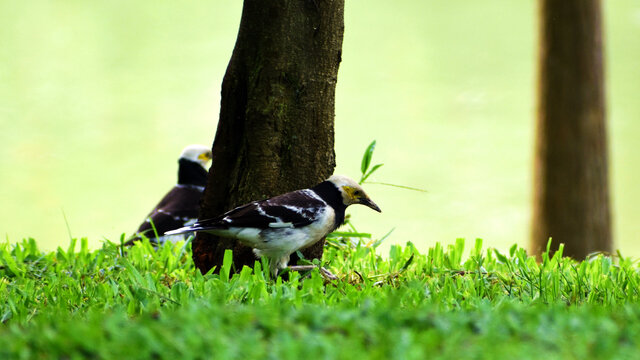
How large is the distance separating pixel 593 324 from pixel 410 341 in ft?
2.61

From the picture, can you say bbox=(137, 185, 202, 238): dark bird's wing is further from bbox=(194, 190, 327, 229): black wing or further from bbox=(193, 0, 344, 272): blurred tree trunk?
bbox=(194, 190, 327, 229): black wing

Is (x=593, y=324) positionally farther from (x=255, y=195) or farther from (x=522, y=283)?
(x=255, y=195)

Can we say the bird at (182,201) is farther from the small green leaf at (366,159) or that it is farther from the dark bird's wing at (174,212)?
the small green leaf at (366,159)

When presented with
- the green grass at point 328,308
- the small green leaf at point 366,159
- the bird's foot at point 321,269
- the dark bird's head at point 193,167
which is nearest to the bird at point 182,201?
the dark bird's head at point 193,167

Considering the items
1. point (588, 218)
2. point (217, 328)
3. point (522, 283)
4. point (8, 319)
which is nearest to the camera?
point (217, 328)

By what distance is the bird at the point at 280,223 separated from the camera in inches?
176

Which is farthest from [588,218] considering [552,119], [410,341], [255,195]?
[410,341]

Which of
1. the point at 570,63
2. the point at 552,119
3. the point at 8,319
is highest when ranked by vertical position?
the point at 570,63

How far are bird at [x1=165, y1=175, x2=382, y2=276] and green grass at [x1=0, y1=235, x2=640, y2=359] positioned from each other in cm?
22

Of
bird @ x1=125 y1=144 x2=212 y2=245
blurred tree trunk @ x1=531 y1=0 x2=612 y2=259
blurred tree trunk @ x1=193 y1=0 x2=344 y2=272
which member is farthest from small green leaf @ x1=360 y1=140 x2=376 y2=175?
blurred tree trunk @ x1=531 y1=0 x2=612 y2=259

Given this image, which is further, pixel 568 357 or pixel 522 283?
pixel 522 283

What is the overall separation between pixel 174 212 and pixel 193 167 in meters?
0.68

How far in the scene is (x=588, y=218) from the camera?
802 cm

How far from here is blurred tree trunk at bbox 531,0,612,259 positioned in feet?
26.4
